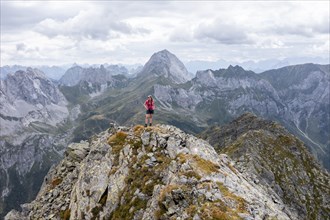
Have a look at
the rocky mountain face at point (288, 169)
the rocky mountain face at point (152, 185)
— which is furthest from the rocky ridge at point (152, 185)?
the rocky mountain face at point (288, 169)

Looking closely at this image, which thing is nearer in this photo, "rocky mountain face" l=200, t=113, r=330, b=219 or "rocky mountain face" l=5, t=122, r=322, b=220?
"rocky mountain face" l=5, t=122, r=322, b=220

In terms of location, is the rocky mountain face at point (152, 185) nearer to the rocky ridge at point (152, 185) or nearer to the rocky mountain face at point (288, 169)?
the rocky ridge at point (152, 185)

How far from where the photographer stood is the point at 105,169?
53.6 m

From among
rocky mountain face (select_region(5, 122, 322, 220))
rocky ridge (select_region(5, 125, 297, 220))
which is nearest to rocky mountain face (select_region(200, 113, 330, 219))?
rocky mountain face (select_region(5, 122, 322, 220))

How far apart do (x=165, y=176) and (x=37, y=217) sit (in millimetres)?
23030

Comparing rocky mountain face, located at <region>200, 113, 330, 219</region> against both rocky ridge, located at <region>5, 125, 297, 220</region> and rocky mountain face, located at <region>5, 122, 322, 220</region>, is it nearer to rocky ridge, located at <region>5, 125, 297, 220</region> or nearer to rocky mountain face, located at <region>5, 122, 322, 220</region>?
rocky mountain face, located at <region>5, 122, 322, 220</region>

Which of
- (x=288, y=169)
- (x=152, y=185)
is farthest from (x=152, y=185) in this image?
(x=288, y=169)

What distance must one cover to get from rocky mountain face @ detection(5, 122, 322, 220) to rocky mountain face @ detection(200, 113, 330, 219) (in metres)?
97.3

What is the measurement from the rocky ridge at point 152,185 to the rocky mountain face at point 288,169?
3840 inches

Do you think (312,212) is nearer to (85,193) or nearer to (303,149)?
(303,149)

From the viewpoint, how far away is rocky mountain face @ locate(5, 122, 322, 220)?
128 feet

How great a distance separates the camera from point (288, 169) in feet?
567

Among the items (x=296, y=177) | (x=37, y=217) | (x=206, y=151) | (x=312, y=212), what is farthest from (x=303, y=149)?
(x=37, y=217)

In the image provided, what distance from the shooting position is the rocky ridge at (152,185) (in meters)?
39.0
